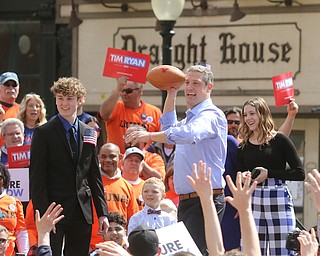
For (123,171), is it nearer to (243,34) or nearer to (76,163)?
(76,163)

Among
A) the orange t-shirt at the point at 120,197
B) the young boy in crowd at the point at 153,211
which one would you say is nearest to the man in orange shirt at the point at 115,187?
the orange t-shirt at the point at 120,197

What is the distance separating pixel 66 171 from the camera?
927cm

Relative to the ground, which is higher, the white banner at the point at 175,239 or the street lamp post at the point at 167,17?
the street lamp post at the point at 167,17

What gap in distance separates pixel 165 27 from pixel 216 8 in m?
5.10

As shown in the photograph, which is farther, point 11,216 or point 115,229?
point 115,229

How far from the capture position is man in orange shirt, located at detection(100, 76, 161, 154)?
12.0 meters

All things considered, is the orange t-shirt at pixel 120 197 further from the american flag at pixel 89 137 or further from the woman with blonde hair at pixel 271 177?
the american flag at pixel 89 137

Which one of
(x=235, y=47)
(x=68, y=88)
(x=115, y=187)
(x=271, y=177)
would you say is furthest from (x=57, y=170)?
(x=235, y=47)

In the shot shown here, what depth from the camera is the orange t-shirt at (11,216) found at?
32.7ft

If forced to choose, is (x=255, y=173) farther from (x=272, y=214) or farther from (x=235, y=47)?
(x=235, y=47)

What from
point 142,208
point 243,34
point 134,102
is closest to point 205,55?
point 243,34

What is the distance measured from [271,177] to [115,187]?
5.41ft

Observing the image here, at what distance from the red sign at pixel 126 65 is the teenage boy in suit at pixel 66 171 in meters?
2.80

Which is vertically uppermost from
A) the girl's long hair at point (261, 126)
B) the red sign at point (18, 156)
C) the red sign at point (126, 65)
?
the red sign at point (126, 65)
